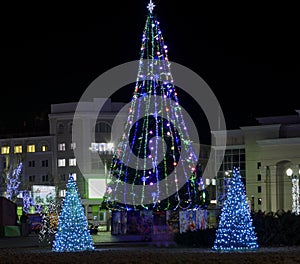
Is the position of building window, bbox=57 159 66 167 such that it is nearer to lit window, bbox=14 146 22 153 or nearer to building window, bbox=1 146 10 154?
lit window, bbox=14 146 22 153

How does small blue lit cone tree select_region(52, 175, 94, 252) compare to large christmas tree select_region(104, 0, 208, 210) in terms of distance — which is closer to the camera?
small blue lit cone tree select_region(52, 175, 94, 252)

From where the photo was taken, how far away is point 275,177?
99.6m

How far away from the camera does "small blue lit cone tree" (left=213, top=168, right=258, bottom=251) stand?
33562mm

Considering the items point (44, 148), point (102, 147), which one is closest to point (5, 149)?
point (44, 148)

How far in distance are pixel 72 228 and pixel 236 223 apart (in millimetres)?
5734

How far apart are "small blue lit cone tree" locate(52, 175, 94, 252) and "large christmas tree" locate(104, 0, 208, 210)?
1442 cm

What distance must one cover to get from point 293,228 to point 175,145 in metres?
12.7

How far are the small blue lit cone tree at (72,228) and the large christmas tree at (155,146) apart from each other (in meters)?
14.4

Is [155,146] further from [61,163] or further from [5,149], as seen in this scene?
[5,149]

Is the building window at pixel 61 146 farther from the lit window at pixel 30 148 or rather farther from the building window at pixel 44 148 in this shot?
the lit window at pixel 30 148

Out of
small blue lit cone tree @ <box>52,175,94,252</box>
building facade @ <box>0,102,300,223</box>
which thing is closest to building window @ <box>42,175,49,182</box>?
building facade @ <box>0,102,300,223</box>

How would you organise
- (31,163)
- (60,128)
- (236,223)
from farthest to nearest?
(31,163)
(60,128)
(236,223)

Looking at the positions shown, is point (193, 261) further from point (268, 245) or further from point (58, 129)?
point (58, 129)

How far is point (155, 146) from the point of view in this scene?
47906 millimetres
